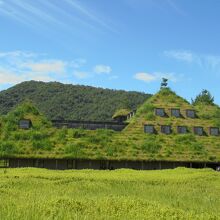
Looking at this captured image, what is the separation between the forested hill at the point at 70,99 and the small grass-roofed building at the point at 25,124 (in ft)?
192

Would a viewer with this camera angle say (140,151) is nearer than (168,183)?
No

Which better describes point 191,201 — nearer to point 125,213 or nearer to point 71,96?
point 125,213

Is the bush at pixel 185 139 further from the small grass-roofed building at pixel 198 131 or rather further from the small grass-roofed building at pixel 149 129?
the small grass-roofed building at pixel 149 129

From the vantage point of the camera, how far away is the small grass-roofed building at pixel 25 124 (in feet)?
195

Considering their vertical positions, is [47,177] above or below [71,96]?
below

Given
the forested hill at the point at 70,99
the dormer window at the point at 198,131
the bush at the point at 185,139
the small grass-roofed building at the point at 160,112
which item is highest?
the forested hill at the point at 70,99

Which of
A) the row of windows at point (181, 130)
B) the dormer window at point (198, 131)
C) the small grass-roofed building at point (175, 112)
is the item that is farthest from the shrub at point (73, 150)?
the dormer window at point (198, 131)

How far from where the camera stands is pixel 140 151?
58719mm

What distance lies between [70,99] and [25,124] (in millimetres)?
77699

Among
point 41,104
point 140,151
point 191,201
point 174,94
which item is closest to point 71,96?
point 41,104

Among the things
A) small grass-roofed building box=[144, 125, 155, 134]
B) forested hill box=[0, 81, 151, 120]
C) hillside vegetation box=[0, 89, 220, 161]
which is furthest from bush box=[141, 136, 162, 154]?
forested hill box=[0, 81, 151, 120]

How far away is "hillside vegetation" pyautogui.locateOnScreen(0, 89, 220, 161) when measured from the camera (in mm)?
56250

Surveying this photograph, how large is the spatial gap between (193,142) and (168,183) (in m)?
29.7

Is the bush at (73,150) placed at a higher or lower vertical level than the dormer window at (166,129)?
lower
